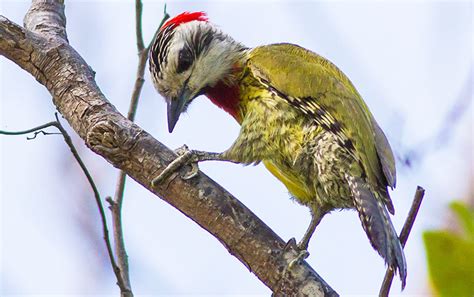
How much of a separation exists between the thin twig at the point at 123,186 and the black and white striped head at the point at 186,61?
0.43 m

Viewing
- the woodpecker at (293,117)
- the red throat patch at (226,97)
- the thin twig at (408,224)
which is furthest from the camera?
the red throat patch at (226,97)

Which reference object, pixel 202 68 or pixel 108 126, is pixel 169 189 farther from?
pixel 202 68

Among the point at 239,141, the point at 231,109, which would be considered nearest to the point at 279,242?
the point at 239,141

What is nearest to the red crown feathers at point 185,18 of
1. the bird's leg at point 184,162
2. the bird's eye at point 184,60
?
the bird's eye at point 184,60

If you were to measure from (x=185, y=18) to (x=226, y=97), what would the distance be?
77 cm

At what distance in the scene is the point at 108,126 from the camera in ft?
10.2

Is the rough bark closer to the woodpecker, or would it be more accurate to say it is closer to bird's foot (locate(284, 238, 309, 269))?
bird's foot (locate(284, 238, 309, 269))

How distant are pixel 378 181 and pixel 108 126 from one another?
52.8 inches

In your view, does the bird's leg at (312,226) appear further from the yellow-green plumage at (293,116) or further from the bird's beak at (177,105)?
the bird's beak at (177,105)

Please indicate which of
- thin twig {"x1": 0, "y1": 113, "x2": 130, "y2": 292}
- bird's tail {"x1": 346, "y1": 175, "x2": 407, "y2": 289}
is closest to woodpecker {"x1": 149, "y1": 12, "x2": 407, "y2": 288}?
bird's tail {"x1": 346, "y1": 175, "x2": 407, "y2": 289}

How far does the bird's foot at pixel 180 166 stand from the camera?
10.2 feet

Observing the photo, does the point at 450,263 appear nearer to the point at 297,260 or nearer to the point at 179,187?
the point at 297,260

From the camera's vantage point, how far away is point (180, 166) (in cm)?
317

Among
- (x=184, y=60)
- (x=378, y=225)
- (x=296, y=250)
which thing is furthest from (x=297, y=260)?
(x=184, y=60)
